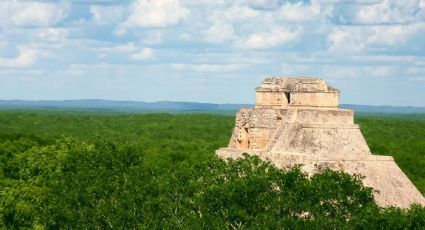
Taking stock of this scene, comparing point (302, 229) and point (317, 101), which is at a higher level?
point (317, 101)

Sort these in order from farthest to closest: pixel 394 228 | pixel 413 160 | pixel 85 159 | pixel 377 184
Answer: pixel 413 160 → pixel 85 159 → pixel 377 184 → pixel 394 228

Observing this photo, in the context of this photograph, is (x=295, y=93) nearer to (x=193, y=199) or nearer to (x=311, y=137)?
(x=311, y=137)

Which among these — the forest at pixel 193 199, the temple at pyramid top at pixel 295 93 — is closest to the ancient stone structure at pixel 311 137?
the temple at pyramid top at pixel 295 93

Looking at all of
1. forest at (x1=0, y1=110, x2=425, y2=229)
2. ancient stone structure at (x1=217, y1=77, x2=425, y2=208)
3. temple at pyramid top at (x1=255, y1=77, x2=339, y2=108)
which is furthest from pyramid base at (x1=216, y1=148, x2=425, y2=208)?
temple at pyramid top at (x1=255, y1=77, x2=339, y2=108)

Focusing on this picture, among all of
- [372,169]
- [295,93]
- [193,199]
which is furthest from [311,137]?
[193,199]

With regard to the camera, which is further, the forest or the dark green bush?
the forest

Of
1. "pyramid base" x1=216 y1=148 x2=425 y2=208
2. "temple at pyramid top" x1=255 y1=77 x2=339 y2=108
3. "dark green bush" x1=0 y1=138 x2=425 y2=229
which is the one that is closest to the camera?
"dark green bush" x1=0 y1=138 x2=425 y2=229

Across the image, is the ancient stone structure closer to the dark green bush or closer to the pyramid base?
the pyramid base

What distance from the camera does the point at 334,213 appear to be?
22.4 m

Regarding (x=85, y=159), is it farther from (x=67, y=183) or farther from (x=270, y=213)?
(x=270, y=213)

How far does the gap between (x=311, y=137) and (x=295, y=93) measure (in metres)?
2.27

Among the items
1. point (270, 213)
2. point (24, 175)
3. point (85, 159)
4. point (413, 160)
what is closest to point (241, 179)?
point (270, 213)

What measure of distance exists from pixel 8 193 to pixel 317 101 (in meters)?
13.3

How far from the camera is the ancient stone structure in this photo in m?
25.1
